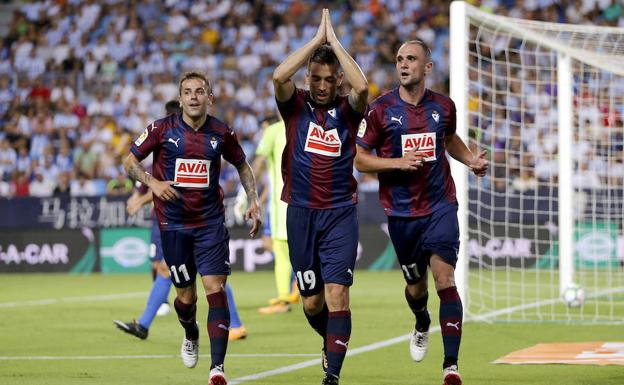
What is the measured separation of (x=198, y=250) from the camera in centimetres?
873

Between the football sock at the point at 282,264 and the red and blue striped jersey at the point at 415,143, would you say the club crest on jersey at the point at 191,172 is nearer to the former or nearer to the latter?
the red and blue striped jersey at the point at 415,143

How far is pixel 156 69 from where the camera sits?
29.0 m

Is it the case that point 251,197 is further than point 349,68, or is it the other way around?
point 251,197

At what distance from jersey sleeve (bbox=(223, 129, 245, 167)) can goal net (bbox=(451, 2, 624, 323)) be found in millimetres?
4183

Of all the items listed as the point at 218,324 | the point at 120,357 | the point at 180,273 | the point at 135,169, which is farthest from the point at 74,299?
the point at 218,324

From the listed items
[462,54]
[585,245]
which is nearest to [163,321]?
[462,54]

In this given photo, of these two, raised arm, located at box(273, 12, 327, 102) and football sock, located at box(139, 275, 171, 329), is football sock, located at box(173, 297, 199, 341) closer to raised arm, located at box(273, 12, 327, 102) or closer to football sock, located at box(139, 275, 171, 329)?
raised arm, located at box(273, 12, 327, 102)

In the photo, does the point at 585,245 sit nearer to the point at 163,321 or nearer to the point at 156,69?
the point at 163,321

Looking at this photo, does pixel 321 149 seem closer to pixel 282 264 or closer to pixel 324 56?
pixel 324 56

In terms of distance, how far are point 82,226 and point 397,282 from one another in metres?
7.13

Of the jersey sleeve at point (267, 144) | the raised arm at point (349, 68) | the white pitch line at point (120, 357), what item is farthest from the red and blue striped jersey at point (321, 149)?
the jersey sleeve at point (267, 144)

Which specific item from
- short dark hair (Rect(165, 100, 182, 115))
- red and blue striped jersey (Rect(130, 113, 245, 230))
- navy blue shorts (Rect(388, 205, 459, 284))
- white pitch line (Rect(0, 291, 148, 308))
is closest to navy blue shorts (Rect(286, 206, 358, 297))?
navy blue shorts (Rect(388, 205, 459, 284))

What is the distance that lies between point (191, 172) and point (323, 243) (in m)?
1.18

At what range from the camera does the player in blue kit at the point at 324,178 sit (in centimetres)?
798
